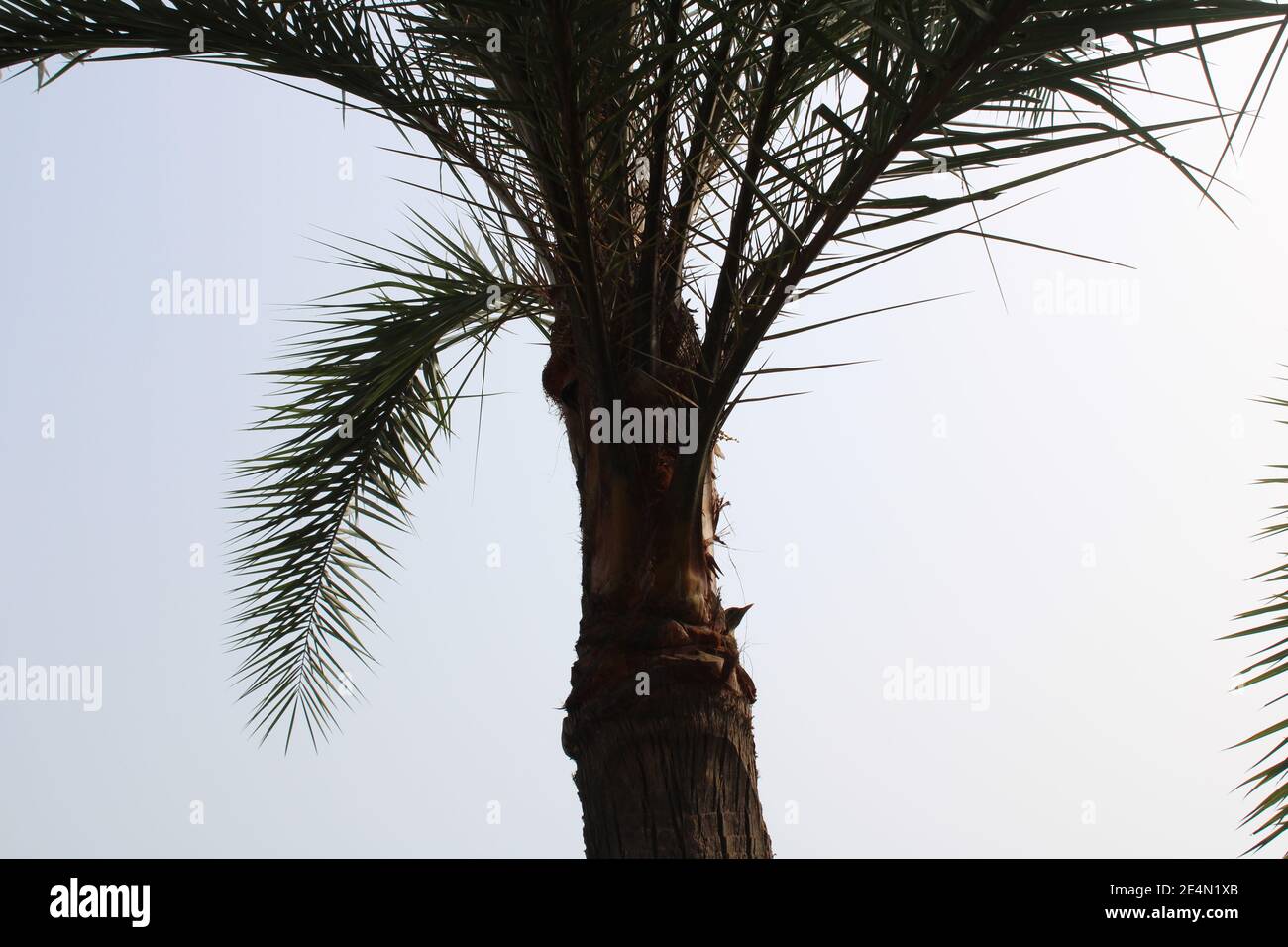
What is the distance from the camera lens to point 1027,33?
203 cm

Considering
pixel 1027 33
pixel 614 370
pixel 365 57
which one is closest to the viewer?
pixel 1027 33

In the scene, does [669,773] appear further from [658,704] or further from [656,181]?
[656,181]

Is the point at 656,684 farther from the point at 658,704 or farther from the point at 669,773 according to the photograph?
the point at 669,773

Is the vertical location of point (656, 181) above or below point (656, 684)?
above

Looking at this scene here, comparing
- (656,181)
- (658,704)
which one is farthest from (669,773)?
(656,181)

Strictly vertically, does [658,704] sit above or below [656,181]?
below

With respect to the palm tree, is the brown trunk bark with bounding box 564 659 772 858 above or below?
below

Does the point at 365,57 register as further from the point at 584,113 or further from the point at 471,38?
the point at 584,113

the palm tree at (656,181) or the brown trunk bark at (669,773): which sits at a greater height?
the palm tree at (656,181)

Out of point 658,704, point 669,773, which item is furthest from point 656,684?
point 669,773

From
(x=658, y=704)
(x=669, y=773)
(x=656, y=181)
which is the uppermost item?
(x=656, y=181)
